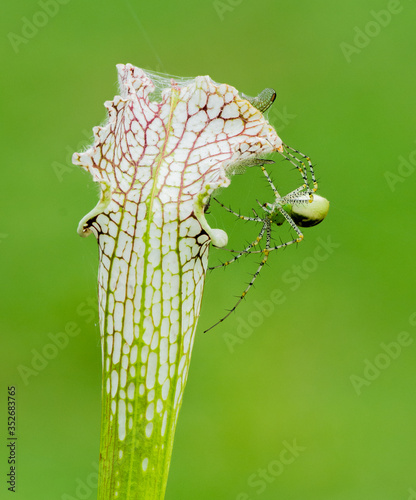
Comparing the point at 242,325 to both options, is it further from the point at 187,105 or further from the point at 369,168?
the point at 187,105

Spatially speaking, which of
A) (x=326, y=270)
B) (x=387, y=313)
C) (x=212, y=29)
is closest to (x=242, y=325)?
(x=326, y=270)

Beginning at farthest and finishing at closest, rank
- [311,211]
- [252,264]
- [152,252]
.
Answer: [252,264] < [311,211] < [152,252]

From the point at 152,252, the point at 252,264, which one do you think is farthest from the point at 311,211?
the point at 252,264

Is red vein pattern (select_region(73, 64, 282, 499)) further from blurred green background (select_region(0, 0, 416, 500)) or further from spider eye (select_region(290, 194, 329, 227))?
blurred green background (select_region(0, 0, 416, 500))

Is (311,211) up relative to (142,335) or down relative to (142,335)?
up

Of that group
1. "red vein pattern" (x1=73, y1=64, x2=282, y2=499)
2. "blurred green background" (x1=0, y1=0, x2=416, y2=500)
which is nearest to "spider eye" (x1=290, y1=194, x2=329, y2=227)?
"red vein pattern" (x1=73, y1=64, x2=282, y2=499)

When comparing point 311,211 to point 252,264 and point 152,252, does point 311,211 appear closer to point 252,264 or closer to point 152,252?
point 152,252
